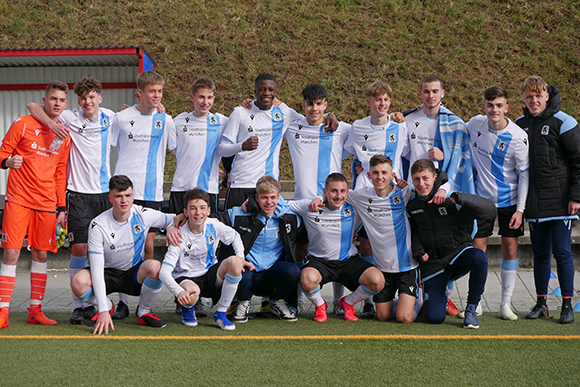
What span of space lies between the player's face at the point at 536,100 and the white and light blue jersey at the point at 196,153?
2852mm

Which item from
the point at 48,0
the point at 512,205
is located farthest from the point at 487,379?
the point at 48,0

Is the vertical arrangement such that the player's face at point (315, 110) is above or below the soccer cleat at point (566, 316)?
above

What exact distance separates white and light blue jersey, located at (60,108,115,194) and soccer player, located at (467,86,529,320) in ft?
11.4

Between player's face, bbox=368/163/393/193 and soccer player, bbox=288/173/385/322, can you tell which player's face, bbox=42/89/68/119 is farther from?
player's face, bbox=368/163/393/193

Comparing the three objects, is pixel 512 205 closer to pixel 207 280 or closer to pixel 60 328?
pixel 207 280

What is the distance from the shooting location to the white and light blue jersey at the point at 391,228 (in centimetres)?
472

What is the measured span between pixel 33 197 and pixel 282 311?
93.4 inches

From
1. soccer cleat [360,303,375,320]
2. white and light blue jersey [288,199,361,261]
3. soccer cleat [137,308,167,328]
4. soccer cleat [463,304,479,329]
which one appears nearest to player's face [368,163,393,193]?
white and light blue jersey [288,199,361,261]

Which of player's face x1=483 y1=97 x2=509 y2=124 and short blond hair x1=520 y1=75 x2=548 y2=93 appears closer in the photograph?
short blond hair x1=520 y1=75 x2=548 y2=93

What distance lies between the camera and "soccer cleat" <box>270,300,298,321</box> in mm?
4754

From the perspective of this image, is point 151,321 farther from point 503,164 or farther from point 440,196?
point 503,164

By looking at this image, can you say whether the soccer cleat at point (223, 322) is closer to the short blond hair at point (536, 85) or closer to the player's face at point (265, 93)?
the player's face at point (265, 93)

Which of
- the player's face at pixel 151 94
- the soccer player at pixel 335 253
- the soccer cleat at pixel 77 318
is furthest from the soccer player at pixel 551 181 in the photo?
the soccer cleat at pixel 77 318

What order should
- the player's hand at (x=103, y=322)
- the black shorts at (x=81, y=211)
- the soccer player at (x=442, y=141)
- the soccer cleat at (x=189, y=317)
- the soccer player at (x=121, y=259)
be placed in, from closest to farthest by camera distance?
the player's hand at (x=103, y=322)
the soccer player at (x=121, y=259)
the soccer cleat at (x=189, y=317)
the black shorts at (x=81, y=211)
the soccer player at (x=442, y=141)
